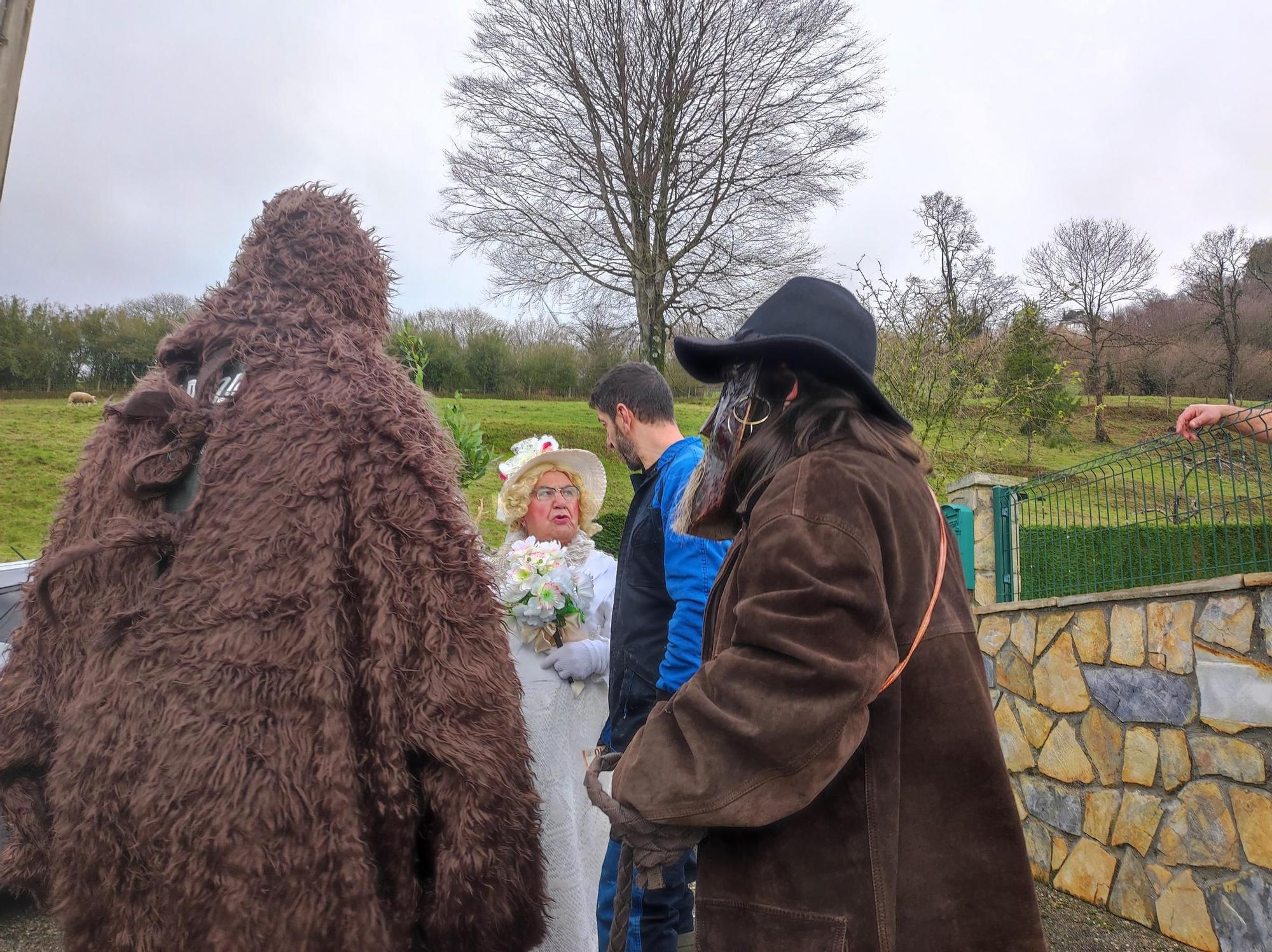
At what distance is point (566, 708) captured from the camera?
3051 millimetres

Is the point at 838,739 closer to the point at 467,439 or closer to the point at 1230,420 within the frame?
the point at 1230,420

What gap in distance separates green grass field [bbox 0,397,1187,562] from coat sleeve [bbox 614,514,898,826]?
4.81 meters

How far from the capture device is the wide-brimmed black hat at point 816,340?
1.40 m

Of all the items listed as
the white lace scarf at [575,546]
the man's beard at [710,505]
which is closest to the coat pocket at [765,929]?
the man's beard at [710,505]

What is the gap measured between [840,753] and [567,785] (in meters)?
2.03

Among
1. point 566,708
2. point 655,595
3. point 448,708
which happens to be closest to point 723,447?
point 448,708

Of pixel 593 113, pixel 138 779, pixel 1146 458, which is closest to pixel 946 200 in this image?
pixel 593 113

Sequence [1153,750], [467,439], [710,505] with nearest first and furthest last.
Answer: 1. [710,505]
2. [1153,750]
3. [467,439]

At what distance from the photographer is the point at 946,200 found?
84.9ft

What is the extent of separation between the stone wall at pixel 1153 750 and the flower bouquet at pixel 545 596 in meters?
2.77

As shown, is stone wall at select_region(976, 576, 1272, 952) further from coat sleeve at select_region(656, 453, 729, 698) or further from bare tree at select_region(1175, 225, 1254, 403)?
bare tree at select_region(1175, 225, 1254, 403)

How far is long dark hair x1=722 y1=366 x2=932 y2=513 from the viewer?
1.39m

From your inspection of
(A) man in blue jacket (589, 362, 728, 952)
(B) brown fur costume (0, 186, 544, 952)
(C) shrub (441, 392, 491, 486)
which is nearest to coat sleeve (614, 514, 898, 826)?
(B) brown fur costume (0, 186, 544, 952)

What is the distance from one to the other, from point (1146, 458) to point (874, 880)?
382cm
